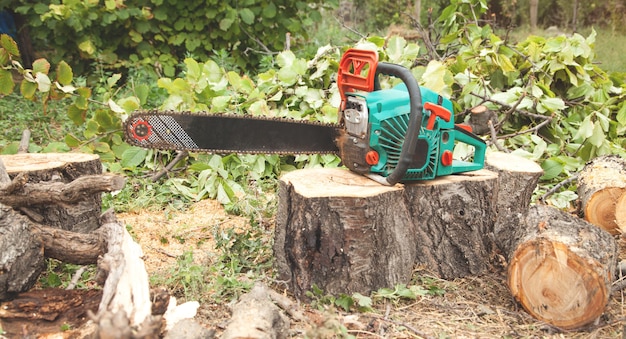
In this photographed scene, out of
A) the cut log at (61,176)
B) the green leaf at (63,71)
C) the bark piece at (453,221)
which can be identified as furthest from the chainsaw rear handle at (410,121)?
the green leaf at (63,71)

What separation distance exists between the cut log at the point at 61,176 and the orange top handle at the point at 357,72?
1.36 metres

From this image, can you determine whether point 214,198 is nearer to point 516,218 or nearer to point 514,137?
point 516,218

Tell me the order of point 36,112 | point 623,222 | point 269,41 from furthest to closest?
point 269,41
point 36,112
point 623,222

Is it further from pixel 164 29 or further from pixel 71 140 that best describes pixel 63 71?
pixel 164 29

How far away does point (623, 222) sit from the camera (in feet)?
10.7

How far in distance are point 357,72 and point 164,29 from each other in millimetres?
4238

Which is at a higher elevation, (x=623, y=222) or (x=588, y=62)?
(x=588, y=62)

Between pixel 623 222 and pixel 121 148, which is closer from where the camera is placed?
pixel 623 222

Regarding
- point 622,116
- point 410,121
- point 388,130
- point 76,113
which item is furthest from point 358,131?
point 622,116

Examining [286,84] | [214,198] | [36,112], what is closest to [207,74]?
[286,84]

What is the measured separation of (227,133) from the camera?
2.62 metres

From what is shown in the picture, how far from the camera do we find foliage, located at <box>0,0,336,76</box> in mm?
5902

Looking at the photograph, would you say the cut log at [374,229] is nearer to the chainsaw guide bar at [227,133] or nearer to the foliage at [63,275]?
the chainsaw guide bar at [227,133]

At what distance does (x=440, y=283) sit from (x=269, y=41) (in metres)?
4.42
